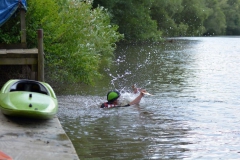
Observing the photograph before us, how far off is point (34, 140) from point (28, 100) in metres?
1.75

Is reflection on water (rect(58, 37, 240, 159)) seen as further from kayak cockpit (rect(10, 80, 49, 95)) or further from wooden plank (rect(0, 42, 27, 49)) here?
wooden plank (rect(0, 42, 27, 49))

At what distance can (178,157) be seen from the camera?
9.38m

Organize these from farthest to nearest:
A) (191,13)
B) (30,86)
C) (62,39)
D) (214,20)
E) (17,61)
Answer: (214,20) < (191,13) < (62,39) < (17,61) < (30,86)

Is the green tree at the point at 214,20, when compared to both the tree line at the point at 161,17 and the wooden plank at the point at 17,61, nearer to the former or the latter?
the tree line at the point at 161,17

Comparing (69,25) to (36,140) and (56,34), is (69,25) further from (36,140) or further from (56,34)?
(36,140)

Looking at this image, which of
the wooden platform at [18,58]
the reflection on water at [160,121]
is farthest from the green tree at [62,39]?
the wooden platform at [18,58]

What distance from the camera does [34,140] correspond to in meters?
8.75

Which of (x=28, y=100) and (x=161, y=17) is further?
(x=161, y=17)

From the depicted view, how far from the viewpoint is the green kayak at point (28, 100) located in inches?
396

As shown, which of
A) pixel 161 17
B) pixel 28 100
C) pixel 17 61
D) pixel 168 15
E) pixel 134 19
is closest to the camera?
pixel 28 100

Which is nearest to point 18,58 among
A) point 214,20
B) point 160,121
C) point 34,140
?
point 160,121

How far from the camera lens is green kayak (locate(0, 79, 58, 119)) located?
10.1 meters

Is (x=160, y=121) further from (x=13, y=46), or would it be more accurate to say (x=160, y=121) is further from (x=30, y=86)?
(x=13, y=46)

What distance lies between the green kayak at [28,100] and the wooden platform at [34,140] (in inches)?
7.7
